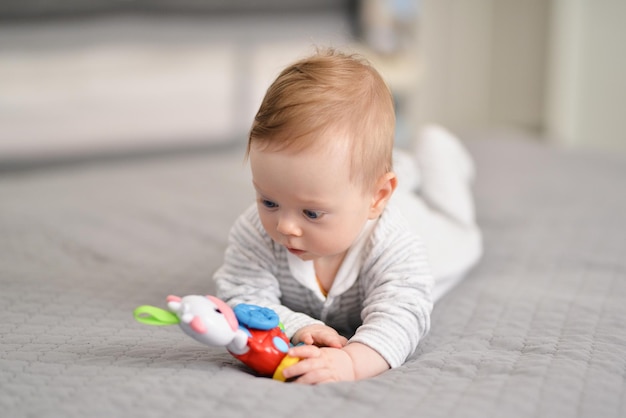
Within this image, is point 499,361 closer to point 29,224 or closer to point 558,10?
point 29,224

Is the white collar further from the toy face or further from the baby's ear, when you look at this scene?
the toy face

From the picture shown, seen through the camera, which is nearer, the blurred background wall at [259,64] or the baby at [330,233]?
the baby at [330,233]

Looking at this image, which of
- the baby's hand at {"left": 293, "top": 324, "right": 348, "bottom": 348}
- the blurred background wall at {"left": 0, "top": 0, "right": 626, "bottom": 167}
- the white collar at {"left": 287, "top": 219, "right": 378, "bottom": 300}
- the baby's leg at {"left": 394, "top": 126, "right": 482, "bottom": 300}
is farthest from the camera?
the blurred background wall at {"left": 0, "top": 0, "right": 626, "bottom": 167}

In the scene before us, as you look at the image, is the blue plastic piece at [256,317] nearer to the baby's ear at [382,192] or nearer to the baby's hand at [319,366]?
the baby's hand at [319,366]

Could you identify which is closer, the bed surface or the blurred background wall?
the bed surface

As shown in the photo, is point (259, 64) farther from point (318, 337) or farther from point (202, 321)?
point (202, 321)

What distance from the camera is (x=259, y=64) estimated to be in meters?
2.67

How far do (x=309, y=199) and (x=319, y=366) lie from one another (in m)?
0.18

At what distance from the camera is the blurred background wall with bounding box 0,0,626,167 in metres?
2.16

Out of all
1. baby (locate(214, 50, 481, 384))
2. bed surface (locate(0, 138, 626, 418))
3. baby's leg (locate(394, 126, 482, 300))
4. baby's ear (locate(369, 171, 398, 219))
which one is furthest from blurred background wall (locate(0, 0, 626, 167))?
baby's ear (locate(369, 171, 398, 219))

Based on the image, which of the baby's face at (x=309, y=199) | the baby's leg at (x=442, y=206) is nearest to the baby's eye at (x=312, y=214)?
the baby's face at (x=309, y=199)

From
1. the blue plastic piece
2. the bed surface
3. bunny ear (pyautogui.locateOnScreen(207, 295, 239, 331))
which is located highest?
bunny ear (pyautogui.locateOnScreen(207, 295, 239, 331))

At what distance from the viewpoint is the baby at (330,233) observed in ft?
2.71

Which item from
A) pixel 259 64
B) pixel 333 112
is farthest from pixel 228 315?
pixel 259 64
